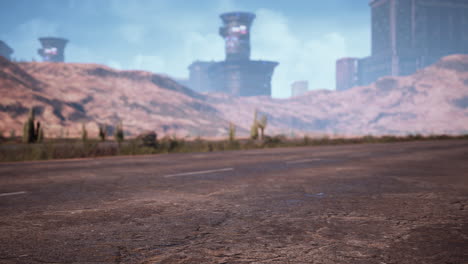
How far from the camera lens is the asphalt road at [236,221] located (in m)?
3.28

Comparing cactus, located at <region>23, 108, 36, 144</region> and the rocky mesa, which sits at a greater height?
the rocky mesa

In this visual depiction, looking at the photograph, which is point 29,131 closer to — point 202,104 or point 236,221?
point 236,221

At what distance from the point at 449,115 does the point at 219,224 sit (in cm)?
14231

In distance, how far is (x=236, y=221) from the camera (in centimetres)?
443

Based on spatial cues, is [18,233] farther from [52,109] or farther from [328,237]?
[52,109]

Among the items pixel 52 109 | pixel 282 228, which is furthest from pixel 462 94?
pixel 282 228

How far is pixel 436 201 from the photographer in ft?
18.4

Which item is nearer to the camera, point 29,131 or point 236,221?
point 236,221

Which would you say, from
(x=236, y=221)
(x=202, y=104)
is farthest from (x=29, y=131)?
(x=202, y=104)

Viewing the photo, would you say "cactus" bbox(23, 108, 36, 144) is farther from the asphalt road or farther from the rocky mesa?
the rocky mesa

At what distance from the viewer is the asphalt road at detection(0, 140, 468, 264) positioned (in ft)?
10.8

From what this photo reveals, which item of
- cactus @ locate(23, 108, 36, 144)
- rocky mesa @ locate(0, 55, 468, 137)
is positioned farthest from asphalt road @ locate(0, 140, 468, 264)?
rocky mesa @ locate(0, 55, 468, 137)

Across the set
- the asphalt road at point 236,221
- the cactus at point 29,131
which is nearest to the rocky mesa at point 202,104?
the cactus at point 29,131

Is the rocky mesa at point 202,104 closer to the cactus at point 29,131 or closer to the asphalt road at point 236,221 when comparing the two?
the cactus at point 29,131
